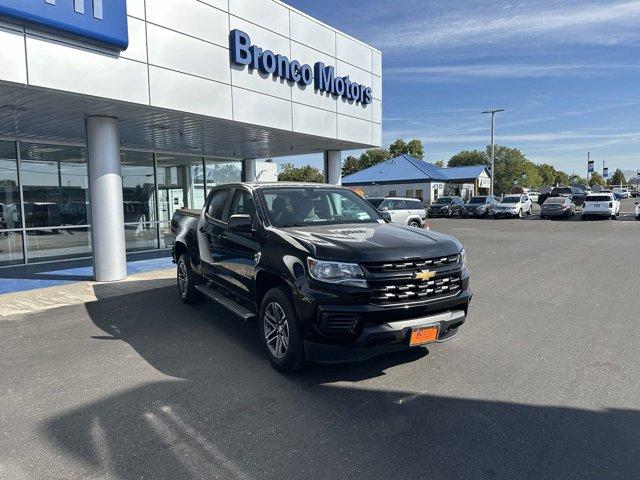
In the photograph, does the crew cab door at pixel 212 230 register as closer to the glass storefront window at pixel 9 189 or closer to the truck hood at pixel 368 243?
the truck hood at pixel 368 243

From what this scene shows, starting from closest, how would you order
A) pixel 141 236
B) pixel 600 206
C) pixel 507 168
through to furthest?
1. pixel 141 236
2. pixel 600 206
3. pixel 507 168

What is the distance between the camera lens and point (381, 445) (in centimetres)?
325

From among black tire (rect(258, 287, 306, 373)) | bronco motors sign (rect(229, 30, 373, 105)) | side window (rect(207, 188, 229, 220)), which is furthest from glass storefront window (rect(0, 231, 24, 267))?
black tire (rect(258, 287, 306, 373))

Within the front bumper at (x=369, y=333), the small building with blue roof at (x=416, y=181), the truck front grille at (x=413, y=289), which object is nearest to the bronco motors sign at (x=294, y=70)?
the truck front grille at (x=413, y=289)

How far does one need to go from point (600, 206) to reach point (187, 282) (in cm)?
2836

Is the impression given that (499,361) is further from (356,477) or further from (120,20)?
(120,20)

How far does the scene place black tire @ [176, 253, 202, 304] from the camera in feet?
23.4

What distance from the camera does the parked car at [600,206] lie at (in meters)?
27.9

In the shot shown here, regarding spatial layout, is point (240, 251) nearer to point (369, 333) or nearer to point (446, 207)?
point (369, 333)

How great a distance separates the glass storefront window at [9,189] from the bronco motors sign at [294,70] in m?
6.80

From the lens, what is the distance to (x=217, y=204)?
6.39 metres

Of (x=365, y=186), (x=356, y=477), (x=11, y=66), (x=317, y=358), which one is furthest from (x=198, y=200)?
(x=365, y=186)

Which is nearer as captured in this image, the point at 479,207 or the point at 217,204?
the point at 217,204

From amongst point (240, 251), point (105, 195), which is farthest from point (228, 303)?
point (105, 195)
